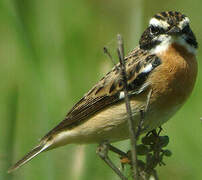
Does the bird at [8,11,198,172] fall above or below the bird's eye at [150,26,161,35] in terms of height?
below

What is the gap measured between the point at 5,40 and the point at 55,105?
123 inches

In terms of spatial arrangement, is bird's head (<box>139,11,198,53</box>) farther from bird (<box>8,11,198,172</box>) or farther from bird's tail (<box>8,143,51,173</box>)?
bird's tail (<box>8,143,51,173</box>)

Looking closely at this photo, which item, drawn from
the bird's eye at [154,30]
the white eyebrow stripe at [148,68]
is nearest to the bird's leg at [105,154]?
the white eyebrow stripe at [148,68]

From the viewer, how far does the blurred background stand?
6.22m

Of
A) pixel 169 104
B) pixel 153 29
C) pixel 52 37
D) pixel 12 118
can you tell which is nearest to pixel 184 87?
pixel 169 104

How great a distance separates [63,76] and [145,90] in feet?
7.46

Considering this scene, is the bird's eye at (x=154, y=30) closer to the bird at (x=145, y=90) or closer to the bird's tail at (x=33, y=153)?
the bird at (x=145, y=90)

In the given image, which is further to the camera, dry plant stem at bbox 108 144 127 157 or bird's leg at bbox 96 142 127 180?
dry plant stem at bbox 108 144 127 157

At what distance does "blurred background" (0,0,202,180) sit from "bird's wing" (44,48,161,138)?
0.27 metres

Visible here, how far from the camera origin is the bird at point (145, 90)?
6.39 metres

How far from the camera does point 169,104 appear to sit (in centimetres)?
639

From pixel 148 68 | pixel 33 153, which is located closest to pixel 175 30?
pixel 148 68

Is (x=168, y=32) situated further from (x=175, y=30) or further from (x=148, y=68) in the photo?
(x=148, y=68)

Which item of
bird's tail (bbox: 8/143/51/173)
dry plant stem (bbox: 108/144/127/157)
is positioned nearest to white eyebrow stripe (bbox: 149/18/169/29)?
dry plant stem (bbox: 108/144/127/157)
